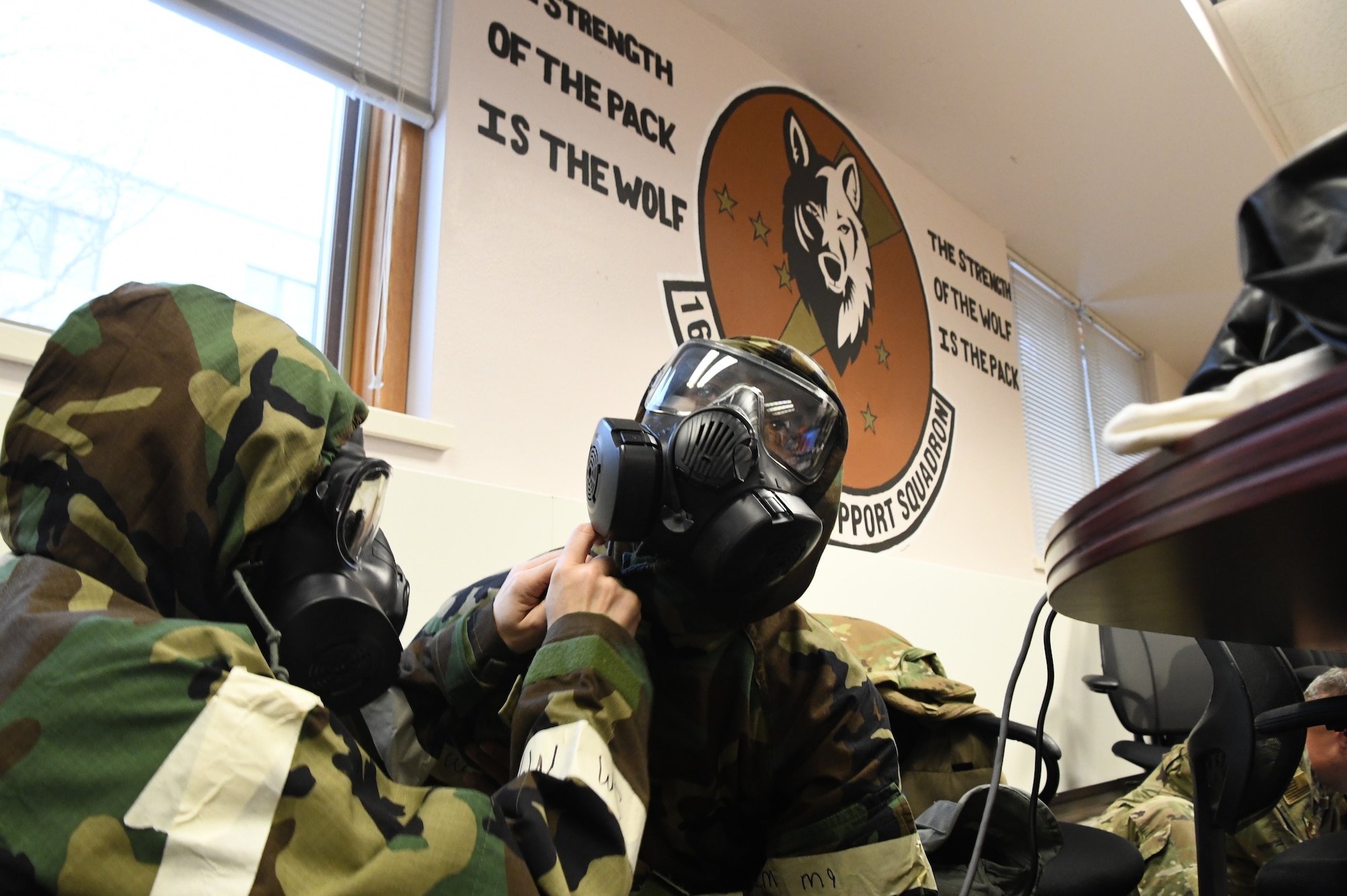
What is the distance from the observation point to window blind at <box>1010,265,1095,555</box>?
3969 mm

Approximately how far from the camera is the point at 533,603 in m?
0.91

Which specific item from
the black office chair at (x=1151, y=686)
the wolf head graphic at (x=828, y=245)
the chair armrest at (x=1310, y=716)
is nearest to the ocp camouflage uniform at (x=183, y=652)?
the chair armrest at (x=1310, y=716)

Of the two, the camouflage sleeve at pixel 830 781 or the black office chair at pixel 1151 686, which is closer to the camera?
the camouflage sleeve at pixel 830 781

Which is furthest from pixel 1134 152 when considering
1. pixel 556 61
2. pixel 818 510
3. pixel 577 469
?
pixel 818 510

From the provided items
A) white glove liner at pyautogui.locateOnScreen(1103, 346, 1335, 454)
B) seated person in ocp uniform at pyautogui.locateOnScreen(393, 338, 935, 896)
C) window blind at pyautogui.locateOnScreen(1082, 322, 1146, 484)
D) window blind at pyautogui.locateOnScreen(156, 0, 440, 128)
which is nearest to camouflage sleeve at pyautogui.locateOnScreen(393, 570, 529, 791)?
seated person in ocp uniform at pyautogui.locateOnScreen(393, 338, 935, 896)

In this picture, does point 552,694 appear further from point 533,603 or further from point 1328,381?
point 1328,381

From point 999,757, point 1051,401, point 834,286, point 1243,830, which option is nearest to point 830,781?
point 999,757

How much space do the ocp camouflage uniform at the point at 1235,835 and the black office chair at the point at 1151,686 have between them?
809 millimetres

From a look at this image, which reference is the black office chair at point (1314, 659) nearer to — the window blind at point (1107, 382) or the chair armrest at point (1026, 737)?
the chair armrest at point (1026, 737)

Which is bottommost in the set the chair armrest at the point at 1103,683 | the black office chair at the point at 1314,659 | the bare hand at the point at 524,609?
the chair armrest at the point at 1103,683

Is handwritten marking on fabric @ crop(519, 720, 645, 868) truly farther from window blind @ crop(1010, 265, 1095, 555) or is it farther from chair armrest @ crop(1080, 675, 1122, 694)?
window blind @ crop(1010, 265, 1095, 555)

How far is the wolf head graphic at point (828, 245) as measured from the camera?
8.86 ft

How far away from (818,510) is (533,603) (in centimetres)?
32

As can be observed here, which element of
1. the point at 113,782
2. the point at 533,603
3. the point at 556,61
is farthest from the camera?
the point at 556,61
